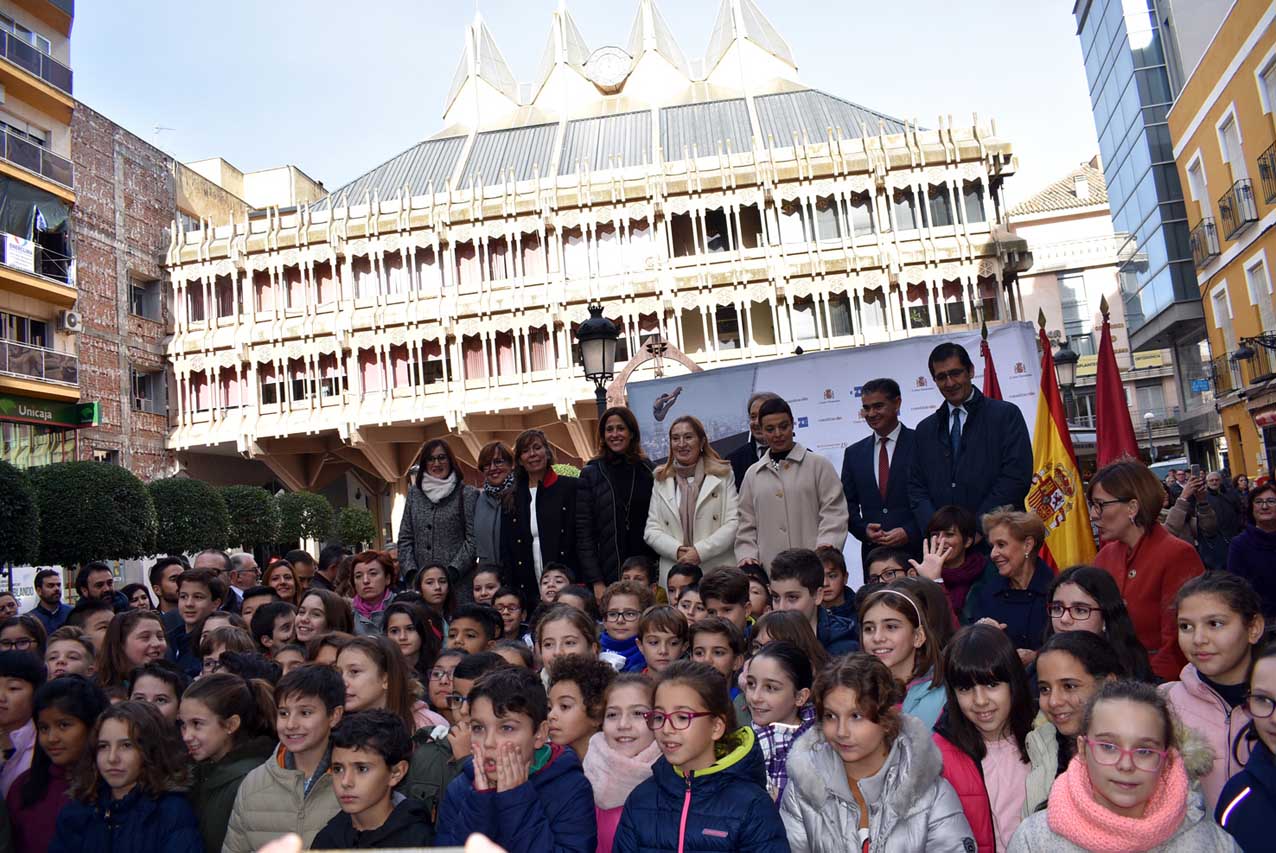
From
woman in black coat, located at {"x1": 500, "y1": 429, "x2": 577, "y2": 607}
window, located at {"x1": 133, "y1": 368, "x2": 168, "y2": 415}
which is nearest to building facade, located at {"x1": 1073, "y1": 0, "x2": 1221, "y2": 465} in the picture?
woman in black coat, located at {"x1": 500, "y1": 429, "x2": 577, "y2": 607}

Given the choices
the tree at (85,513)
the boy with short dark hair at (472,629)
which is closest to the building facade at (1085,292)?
the tree at (85,513)

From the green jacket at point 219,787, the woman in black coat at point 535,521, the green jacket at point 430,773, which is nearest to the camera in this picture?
the green jacket at point 430,773

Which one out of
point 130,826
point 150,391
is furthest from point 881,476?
point 150,391

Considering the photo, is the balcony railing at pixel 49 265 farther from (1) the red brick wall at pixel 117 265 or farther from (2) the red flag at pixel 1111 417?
(2) the red flag at pixel 1111 417

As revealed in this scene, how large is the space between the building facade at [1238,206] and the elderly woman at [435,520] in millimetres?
19067

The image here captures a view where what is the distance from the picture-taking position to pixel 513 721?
426 centimetres

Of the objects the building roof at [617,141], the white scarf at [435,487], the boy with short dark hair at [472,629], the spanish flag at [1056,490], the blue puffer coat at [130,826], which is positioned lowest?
the blue puffer coat at [130,826]

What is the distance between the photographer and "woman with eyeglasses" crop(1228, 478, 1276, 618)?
8.41m

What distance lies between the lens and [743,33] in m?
45.6

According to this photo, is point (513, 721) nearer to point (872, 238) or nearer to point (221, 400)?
point (872, 238)

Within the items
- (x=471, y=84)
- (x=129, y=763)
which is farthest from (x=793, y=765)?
(x=471, y=84)

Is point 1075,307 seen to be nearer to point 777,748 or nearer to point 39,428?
point 39,428

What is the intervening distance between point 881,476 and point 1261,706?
14.9 ft

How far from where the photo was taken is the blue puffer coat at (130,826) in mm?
4523
